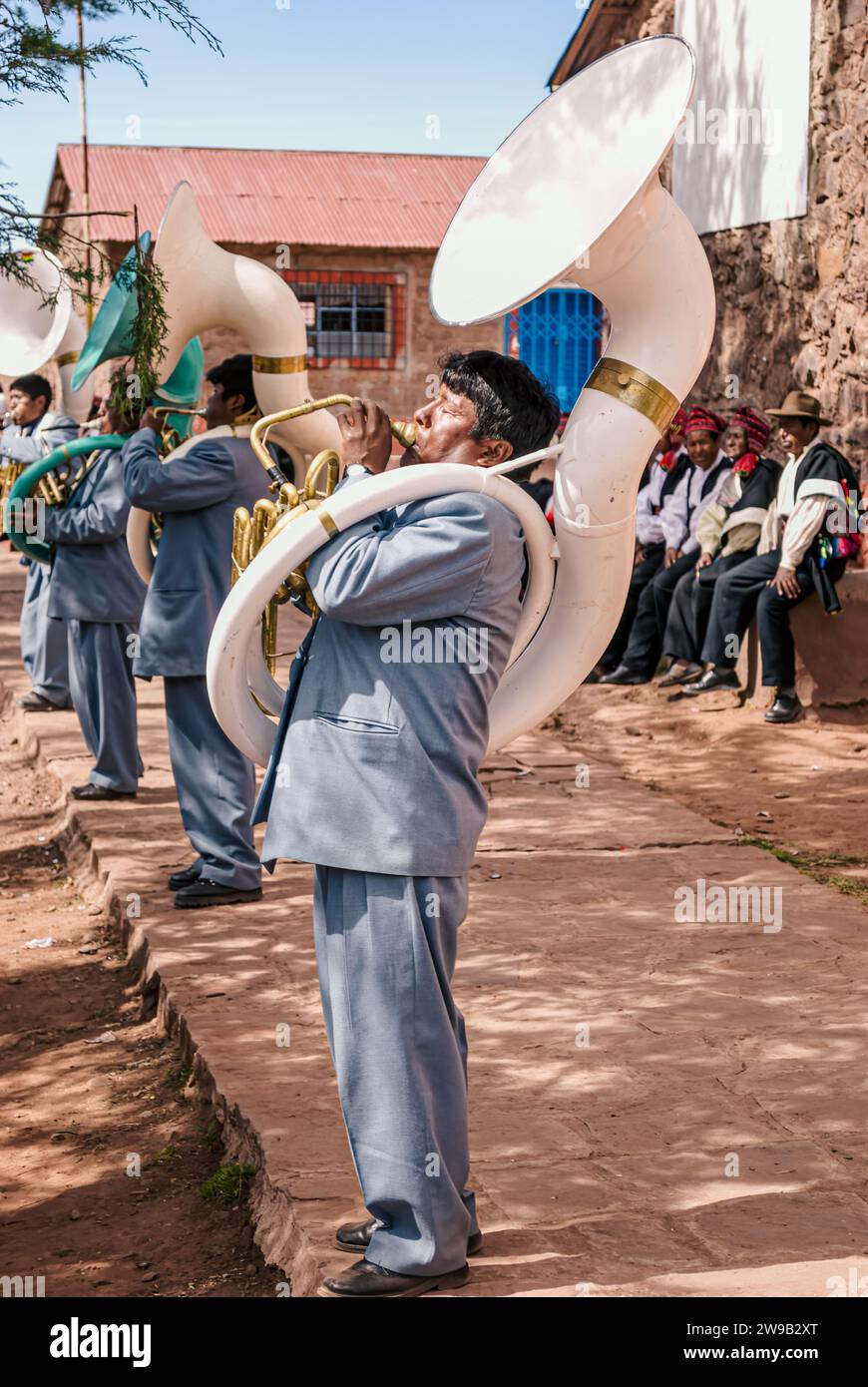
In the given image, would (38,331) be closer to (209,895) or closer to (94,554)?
(94,554)

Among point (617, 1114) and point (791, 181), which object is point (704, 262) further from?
point (791, 181)

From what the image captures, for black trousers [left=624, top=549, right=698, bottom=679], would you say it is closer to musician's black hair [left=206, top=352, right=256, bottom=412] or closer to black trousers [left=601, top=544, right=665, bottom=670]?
black trousers [left=601, top=544, right=665, bottom=670]

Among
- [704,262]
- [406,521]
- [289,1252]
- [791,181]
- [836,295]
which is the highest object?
[791,181]

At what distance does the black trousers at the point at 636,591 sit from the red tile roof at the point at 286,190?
12141 mm

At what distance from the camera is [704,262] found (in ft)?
9.23

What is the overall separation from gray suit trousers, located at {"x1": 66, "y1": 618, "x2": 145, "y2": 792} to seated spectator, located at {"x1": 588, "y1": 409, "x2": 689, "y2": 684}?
3.89 meters

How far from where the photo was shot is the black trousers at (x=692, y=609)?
9164 mm

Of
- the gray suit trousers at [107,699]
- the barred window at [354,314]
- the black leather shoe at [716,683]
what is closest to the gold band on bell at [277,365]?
the gray suit trousers at [107,699]

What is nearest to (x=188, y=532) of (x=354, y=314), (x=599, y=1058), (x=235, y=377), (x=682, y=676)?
(x=235, y=377)

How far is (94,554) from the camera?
6922 millimetres

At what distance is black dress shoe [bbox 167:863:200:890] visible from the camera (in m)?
5.47

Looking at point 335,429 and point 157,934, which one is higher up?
point 335,429
